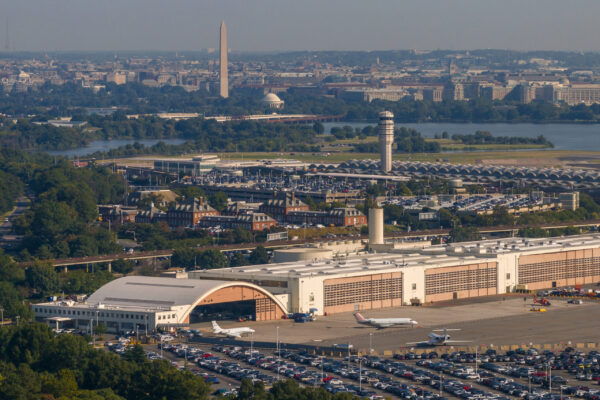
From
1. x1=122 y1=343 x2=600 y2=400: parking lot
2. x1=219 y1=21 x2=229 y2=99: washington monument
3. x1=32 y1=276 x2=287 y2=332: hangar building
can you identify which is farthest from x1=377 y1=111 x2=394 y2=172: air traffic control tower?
x1=219 y1=21 x2=229 y2=99: washington monument

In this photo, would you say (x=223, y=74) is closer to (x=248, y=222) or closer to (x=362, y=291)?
(x=248, y=222)

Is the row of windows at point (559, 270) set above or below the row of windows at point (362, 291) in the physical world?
below

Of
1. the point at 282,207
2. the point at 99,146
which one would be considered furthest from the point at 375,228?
the point at 99,146

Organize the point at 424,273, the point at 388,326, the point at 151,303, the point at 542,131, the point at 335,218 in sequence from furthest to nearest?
1. the point at 542,131
2. the point at 335,218
3. the point at 424,273
4. the point at 151,303
5. the point at 388,326

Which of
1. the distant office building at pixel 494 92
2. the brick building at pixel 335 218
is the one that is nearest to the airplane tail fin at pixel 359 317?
the brick building at pixel 335 218

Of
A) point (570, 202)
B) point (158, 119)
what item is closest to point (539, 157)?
point (570, 202)

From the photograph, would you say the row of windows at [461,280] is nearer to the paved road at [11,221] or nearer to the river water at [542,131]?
the paved road at [11,221]
